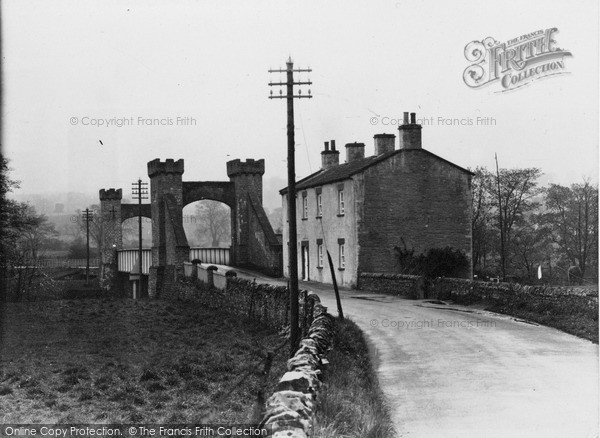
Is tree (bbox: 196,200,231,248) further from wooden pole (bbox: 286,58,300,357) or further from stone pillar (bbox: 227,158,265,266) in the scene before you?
wooden pole (bbox: 286,58,300,357)

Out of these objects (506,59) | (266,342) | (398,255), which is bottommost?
(266,342)

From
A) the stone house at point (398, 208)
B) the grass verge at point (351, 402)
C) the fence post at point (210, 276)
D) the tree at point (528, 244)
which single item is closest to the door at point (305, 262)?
the stone house at point (398, 208)

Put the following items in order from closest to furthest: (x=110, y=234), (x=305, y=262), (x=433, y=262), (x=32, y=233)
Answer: (x=433, y=262), (x=305, y=262), (x=110, y=234), (x=32, y=233)

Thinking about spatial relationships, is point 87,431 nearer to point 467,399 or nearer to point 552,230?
point 467,399

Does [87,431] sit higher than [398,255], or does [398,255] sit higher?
[398,255]

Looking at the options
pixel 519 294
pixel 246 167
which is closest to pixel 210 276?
pixel 246 167

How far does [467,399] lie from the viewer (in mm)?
10688

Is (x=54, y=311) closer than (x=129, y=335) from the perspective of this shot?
No

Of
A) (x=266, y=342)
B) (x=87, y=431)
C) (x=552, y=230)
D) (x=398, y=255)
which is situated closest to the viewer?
(x=87, y=431)

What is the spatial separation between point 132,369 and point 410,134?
70.6 ft

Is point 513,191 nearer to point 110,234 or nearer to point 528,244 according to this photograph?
point 528,244

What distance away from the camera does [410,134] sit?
34.4 m

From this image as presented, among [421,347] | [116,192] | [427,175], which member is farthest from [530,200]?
[421,347]

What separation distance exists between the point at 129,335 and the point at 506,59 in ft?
46.3
